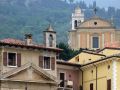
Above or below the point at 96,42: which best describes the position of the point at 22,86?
below

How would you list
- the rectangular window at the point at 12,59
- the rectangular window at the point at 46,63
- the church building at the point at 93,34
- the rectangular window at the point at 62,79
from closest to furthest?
the rectangular window at the point at 12,59 → the rectangular window at the point at 46,63 → the rectangular window at the point at 62,79 → the church building at the point at 93,34

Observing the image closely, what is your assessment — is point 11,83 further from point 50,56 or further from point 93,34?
point 93,34

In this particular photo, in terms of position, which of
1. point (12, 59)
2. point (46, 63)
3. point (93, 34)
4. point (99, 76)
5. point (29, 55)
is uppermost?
point (93, 34)

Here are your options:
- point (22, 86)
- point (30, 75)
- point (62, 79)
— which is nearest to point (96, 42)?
point (62, 79)

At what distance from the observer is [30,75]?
76.3m

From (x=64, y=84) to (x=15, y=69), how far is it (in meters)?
9.13

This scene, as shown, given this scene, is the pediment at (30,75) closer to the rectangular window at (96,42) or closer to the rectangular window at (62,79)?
the rectangular window at (62,79)

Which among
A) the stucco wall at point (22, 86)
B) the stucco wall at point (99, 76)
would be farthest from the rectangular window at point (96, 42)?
the stucco wall at point (22, 86)

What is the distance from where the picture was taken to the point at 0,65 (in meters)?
73.8

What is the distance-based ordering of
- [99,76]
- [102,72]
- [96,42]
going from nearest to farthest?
[102,72]
[99,76]
[96,42]

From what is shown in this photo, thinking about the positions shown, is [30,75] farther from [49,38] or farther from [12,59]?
[49,38]

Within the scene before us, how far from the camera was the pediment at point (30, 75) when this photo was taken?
2938 inches

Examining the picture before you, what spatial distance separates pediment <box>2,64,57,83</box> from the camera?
74.6m

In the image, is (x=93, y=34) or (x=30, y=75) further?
(x=93, y=34)
